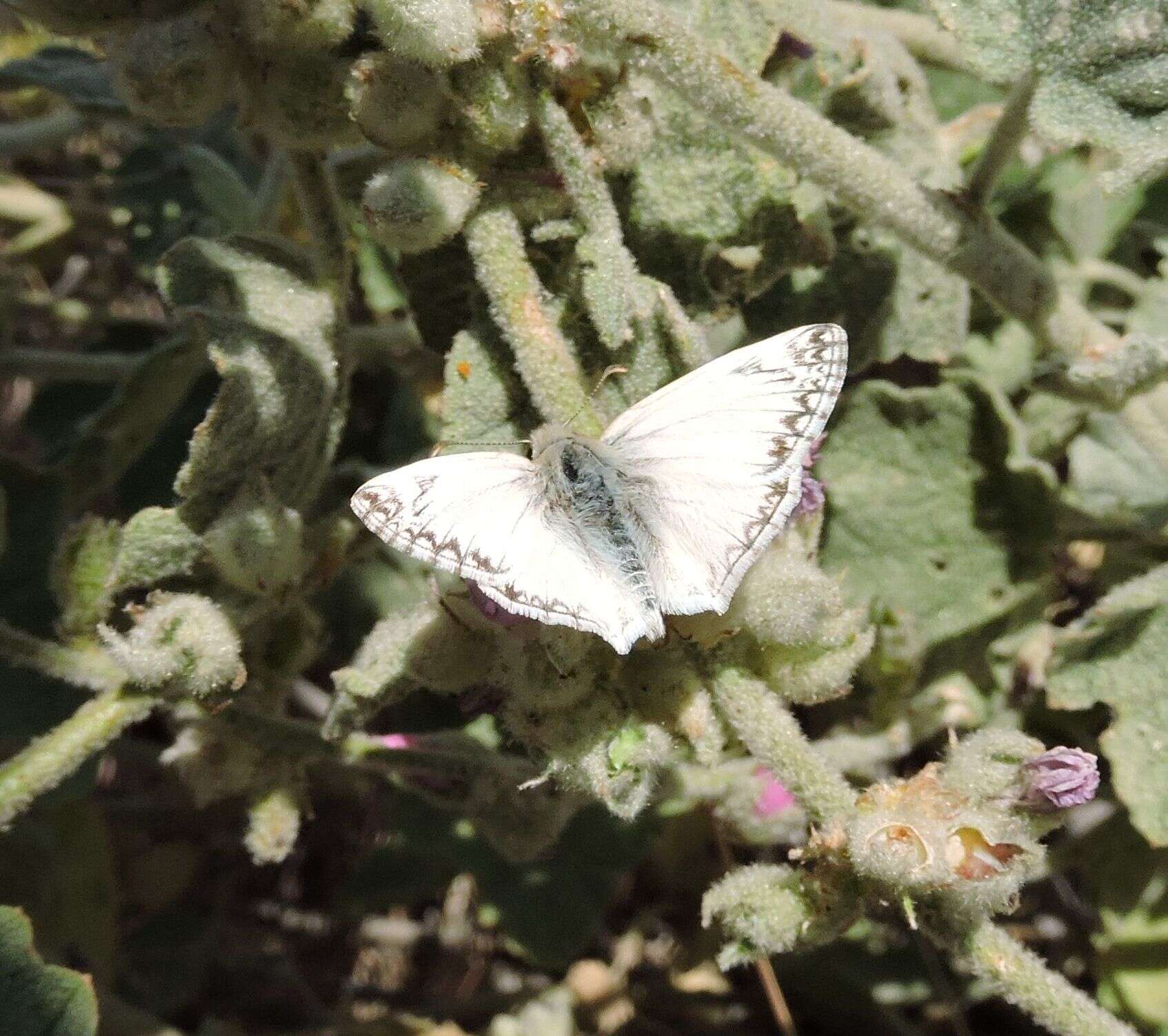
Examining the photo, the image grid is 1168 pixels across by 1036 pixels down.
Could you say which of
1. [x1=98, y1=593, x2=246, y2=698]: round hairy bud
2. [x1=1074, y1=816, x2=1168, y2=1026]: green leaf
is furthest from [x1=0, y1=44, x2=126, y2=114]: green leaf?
[x1=1074, y1=816, x2=1168, y2=1026]: green leaf

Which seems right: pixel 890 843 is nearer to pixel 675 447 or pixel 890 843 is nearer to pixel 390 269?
pixel 675 447

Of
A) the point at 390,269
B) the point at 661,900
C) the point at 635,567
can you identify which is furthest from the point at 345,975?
A: the point at 635,567

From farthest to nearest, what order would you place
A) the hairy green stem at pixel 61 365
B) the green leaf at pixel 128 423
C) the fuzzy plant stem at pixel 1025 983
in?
the hairy green stem at pixel 61 365 < the green leaf at pixel 128 423 < the fuzzy plant stem at pixel 1025 983

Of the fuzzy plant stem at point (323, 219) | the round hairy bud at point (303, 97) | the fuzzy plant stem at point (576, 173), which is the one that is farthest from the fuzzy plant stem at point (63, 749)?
the fuzzy plant stem at point (576, 173)

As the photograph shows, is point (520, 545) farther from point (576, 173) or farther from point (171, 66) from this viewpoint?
point (171, 66)

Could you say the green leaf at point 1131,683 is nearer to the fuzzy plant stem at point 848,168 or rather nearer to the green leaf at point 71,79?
the fuzzy plant stem at point 848,168

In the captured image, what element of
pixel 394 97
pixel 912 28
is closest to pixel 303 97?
pixel 394 97

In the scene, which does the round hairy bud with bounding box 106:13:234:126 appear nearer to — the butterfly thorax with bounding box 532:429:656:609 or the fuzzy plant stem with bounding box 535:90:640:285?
the fuzzy plant stem with bounding box 535:90:640:285
